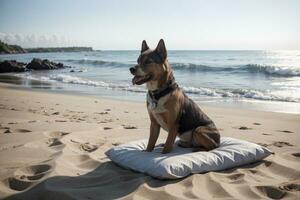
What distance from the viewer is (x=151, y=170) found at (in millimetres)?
4324

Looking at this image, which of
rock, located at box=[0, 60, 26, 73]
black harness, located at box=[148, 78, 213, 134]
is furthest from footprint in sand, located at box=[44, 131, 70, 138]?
rock, located at box=[0, 60, 26, 73]

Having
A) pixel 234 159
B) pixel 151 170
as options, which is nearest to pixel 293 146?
pixel 234 159

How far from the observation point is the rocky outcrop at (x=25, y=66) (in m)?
27.7

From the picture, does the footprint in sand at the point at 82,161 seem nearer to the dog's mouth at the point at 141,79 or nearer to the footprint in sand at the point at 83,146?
the footprint in sand at the point at 83,146

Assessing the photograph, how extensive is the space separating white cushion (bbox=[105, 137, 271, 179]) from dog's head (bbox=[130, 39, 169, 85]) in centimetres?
102

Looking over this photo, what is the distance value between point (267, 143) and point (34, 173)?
3931 mm

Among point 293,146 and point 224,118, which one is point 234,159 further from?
point 224,118

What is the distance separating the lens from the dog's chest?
462cm

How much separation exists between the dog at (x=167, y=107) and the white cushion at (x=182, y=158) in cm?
19

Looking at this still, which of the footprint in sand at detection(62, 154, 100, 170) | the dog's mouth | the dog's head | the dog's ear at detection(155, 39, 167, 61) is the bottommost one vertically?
the footprint in sand at detection(62, 154, 100, 170)

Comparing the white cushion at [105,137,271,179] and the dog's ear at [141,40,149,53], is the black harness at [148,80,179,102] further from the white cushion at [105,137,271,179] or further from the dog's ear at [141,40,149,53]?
the white cushion at [105,137,271,179]

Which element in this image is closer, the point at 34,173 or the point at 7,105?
the point at 34,173

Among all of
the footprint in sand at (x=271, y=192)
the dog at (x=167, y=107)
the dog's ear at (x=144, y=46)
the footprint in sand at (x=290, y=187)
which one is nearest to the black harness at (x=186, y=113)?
the dog at (x=167, y=107)

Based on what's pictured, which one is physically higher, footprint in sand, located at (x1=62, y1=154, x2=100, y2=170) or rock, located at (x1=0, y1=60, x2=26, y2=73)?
rock, located at (x1=0, y1=60, x2=26, y2=73)
